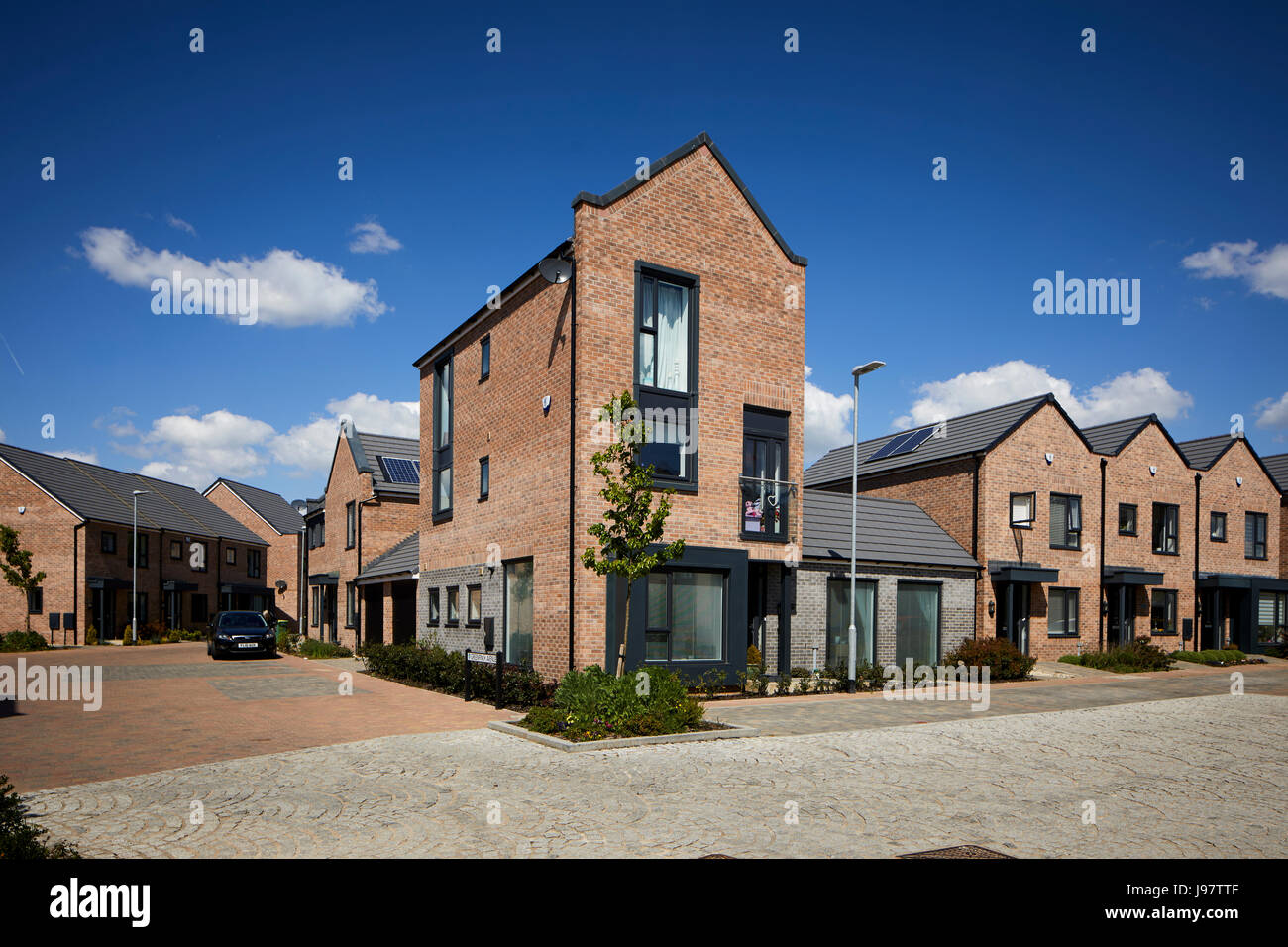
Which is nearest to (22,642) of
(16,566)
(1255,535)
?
(16,566)

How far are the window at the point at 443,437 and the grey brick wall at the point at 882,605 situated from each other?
9999 millimetres

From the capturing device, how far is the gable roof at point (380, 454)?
31.7 metres

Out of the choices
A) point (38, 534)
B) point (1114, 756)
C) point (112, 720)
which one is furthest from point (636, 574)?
point (38, 534)

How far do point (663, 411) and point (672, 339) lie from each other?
1.56 meters

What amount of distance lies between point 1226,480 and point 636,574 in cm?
2956

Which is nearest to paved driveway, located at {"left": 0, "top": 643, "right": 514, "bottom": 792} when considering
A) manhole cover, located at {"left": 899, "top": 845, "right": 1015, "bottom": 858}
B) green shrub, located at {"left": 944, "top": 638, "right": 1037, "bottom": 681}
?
manhole cover, located at {"left": 899, "top": 845, "right": 1015, "bottom": 858}

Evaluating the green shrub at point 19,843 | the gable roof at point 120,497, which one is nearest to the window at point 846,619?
the green shrub at point 19,843

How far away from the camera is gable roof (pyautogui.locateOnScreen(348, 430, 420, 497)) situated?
31.7m

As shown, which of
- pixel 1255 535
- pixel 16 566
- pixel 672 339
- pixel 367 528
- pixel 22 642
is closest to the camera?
pixel 672 339

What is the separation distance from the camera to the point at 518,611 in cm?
1927

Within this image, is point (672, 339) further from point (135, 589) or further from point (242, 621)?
point (135, 589)

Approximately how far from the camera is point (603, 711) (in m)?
12.1

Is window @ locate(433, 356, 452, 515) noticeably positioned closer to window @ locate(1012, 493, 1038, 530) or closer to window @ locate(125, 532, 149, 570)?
window @ locate(1012, 493, 1038, 530)
